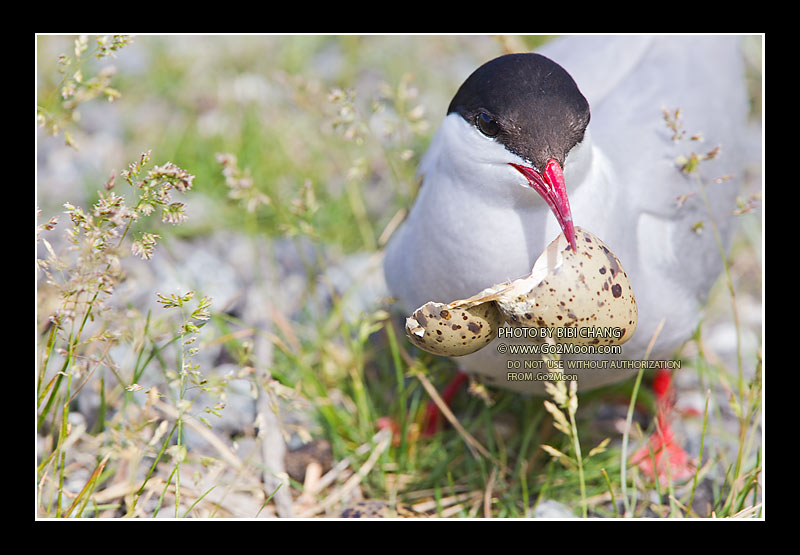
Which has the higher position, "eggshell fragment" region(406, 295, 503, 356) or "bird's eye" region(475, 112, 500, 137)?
"bird's eye" region(475, 112, 500, 137)

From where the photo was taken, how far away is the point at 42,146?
3.23 metres

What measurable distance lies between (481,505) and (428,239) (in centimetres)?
85

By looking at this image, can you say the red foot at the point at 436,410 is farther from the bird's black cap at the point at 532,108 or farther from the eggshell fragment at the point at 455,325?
the bird's black cap at the point at 532,108

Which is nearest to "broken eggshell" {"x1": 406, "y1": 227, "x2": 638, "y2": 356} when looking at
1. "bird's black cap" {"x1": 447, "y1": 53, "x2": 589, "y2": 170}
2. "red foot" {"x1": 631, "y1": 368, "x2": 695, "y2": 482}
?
"bird's black cap" {"x1": 447, "y1": 53, "x2": 589, "y2": 170}

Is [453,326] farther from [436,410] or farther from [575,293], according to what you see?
[436,410]

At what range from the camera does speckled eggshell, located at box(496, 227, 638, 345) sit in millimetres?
1769

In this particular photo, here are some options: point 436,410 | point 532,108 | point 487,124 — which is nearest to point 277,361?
point 436,410

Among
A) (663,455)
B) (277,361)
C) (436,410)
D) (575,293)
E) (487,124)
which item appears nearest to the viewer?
(575,293)

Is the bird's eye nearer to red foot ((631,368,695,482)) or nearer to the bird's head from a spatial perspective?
the bird's head

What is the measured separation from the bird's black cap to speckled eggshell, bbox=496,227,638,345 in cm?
21

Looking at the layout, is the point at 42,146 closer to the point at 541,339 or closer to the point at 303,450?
the point at 303,450

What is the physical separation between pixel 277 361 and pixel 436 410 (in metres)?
0.58

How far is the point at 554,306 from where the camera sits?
1775mm

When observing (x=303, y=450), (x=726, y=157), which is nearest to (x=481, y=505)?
(x=303, y=450)
